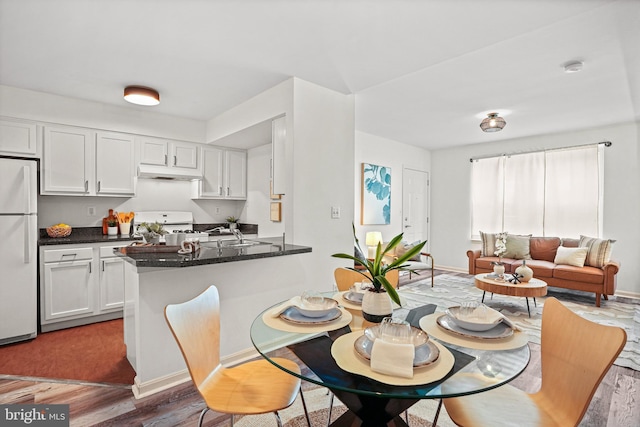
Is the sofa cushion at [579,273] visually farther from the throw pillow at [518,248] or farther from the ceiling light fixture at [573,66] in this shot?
the ceiling light fixture at [573,66]

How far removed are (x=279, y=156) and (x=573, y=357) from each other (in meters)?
2.60

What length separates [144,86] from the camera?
3.26m

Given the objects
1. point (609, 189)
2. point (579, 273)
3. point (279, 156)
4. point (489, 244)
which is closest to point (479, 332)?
point (279, 156)

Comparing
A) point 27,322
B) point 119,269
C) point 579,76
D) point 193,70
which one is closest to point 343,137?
point 193,70

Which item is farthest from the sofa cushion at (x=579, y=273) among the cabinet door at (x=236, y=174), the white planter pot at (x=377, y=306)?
the cabinet door at (x=236, y=174)

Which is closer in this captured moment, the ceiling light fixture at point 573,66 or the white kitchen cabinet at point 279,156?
the ceiling light fixture at point 573,66

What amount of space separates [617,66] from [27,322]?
5.85 m

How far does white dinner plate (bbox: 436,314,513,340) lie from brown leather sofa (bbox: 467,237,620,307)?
406 centimetres

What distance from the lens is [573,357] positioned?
4.20ft

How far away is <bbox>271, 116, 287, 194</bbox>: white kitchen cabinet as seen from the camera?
3103mm

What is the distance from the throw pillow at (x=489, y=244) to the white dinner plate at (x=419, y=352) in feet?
16.5

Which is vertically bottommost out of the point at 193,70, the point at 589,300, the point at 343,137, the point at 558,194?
the point at 589,300

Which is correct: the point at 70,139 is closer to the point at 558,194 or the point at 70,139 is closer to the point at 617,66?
the point at 617,66

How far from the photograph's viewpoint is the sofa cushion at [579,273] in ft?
13.9
